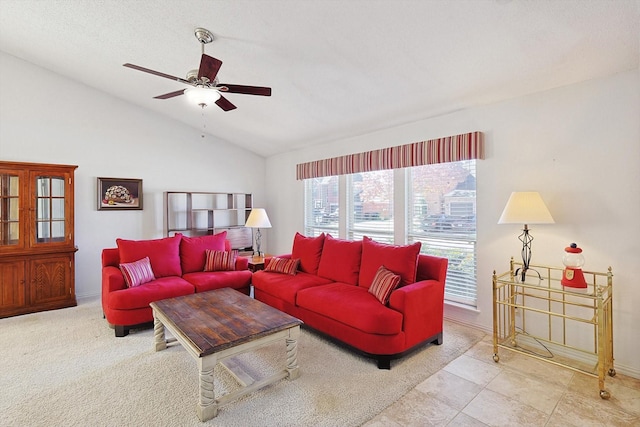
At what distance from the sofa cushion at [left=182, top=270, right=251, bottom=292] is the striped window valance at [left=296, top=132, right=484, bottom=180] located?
200 centimetres

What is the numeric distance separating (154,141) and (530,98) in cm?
517

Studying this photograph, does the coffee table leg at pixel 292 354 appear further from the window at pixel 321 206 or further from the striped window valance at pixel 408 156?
the window at pixel 321 206

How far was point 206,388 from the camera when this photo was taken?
2027 mm

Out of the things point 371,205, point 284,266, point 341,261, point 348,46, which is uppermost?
point 348,46

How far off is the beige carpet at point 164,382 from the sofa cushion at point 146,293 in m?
0.33

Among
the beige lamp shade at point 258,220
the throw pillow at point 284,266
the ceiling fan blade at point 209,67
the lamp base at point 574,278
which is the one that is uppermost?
the ceiling fan blade at point 209,67

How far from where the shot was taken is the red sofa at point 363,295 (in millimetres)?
2648

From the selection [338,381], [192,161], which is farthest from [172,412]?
[192,161]

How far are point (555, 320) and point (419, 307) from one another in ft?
4.16

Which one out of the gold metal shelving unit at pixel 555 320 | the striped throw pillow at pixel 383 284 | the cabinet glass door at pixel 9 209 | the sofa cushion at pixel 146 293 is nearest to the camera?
the gold metal shelving unit at pixel 555 320

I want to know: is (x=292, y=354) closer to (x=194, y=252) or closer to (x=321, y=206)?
(x=194, y=252)

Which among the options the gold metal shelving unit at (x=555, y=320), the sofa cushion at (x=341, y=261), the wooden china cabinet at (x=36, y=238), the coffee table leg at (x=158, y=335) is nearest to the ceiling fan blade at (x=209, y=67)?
the coffee table leg at (x=158, y=335)

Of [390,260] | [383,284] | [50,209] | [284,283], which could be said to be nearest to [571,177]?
[390,260]

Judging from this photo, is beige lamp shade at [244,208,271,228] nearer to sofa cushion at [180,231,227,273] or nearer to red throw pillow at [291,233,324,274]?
sofa cushion at [180,231,227,273]
